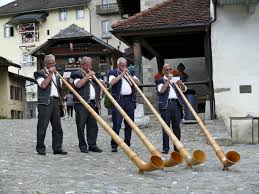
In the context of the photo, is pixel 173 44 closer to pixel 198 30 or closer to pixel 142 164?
pixel 198 30

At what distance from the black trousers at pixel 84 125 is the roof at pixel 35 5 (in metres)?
41.9

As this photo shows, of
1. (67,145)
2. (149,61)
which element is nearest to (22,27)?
(149,61)

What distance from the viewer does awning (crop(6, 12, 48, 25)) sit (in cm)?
5097

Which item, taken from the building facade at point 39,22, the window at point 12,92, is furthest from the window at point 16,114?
the building facade at point 39,22

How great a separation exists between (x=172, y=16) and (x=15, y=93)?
24.2m

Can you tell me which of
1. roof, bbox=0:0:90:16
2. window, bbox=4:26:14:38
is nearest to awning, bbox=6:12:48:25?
roof, bbox=0:0:90:16

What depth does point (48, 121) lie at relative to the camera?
8.37 m

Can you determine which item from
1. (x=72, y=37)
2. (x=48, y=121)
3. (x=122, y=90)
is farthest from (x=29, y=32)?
(x=48, y=121)

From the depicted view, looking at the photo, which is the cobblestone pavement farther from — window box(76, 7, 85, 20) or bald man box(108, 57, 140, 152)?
window box(76, 7, 85, 20)

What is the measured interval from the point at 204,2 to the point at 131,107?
307 inches

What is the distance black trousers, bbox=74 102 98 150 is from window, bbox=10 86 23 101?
27838 mm

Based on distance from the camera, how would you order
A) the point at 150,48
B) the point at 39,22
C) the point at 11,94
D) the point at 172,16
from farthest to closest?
A: the point at 39,22 < the point at 11,94 < the point at 150,48 < the point at 172,16

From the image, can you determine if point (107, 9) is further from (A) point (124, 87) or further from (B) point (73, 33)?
(A) point (124, 87)

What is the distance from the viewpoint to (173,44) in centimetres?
1795
